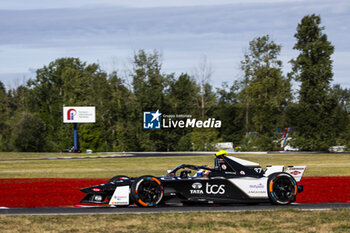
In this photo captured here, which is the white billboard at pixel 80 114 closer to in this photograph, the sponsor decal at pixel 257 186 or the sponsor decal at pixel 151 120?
the sponsor decal at pixel 151 120

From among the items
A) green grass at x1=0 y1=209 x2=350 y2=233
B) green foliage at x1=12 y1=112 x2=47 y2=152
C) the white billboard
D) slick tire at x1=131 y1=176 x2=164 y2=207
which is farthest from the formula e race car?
green foliage at x1=12 y1=112 x2=47 y2=152

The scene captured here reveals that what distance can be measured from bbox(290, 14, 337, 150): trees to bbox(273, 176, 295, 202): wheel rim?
173 feet

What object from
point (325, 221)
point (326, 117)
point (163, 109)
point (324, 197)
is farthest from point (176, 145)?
point (325, 221)

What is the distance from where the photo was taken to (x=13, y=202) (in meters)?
14.3

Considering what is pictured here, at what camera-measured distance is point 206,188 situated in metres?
12.5

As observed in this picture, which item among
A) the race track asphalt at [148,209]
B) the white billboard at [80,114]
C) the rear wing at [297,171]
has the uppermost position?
the white billboard at [80,114]

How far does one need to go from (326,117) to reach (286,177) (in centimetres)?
5344

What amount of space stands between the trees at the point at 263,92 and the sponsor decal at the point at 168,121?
6.21 m

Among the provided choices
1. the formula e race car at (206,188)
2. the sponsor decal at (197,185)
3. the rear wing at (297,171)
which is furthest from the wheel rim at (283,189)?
the sponsor decal at (197,185)

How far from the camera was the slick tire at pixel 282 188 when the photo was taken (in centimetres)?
1271

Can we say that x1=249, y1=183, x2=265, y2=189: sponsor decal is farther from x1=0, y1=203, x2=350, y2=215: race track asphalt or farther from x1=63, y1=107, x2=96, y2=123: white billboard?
x1=63, y1=107, x2=96, y2=123: white billboard

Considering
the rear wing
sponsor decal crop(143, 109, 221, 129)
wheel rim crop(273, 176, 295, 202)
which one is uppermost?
sponsor decal crop(143, 109, 221, 129)

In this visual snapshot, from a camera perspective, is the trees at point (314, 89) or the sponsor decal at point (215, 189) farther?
the trees at point (314, 89)

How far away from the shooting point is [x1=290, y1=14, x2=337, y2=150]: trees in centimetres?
6366
